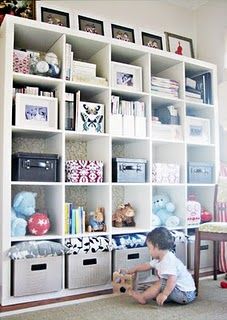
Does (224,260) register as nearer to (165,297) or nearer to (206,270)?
(206,270)

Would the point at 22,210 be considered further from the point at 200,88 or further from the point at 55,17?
the point at 200,88

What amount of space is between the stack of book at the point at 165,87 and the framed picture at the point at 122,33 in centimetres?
54

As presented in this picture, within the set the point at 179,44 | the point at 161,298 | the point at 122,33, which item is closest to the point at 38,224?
the point at 161,298

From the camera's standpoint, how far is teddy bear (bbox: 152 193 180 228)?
3.11m

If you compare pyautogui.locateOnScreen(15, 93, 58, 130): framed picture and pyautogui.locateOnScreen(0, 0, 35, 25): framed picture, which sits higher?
pyautogui.locateOnScreen(0, 0, 35, 25): framed picture

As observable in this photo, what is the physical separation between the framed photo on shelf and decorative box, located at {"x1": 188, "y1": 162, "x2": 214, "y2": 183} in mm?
1585

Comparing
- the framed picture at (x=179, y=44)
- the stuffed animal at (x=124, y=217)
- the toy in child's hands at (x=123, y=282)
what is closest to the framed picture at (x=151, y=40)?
the framed picture at (x=179, y=44)

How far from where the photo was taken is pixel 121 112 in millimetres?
2963

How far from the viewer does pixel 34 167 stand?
256 centimetres

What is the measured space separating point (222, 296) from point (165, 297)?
48 centimetres

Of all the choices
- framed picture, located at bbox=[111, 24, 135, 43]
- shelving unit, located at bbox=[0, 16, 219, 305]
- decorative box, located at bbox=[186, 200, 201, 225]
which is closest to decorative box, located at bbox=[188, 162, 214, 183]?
shelving unit, located at bbox=[0, 16, 219, 305]

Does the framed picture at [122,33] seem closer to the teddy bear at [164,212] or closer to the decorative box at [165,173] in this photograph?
the decorative box at [165,173]

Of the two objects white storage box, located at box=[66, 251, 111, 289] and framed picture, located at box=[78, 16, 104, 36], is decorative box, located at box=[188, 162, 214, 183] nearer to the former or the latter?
white storage box, located at box=[66, 251, 111, 289]

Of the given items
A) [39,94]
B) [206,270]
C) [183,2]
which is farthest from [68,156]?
[183,2]
